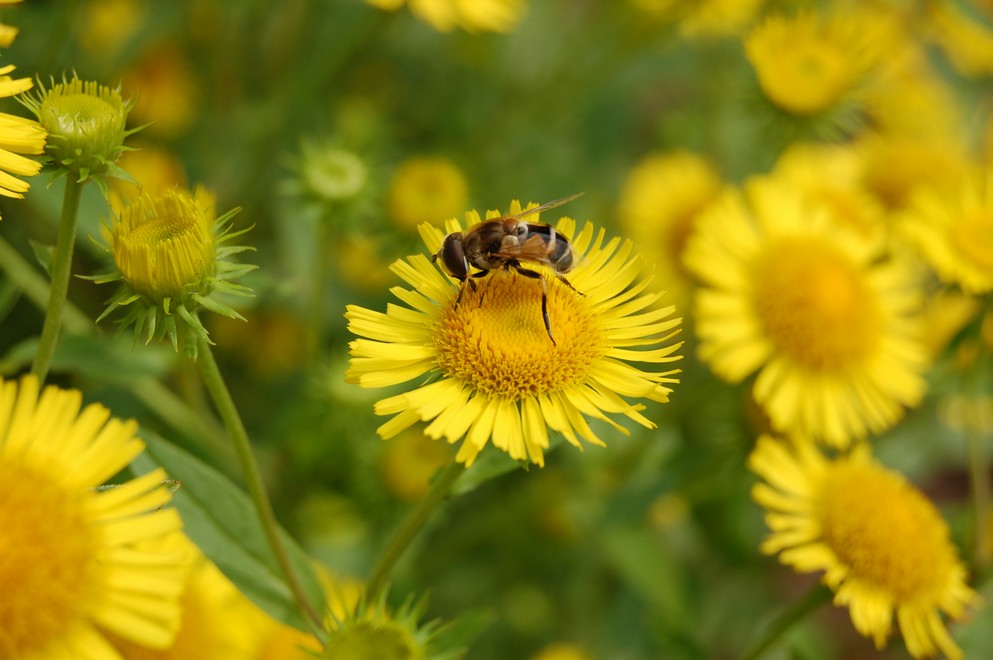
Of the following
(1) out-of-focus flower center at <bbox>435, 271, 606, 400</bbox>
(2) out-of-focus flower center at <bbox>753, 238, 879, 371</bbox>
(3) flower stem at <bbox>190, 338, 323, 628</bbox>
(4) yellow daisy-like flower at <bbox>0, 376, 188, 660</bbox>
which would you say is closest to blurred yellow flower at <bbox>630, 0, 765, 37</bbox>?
(2) out-of-focus flower center at <bbox>753, 238, 879, 371</bbox>

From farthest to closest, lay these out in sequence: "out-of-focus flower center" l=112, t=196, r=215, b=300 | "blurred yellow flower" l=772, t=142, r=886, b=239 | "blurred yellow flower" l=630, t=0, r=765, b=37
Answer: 1. "blurred yellow flower" l=630, t=0, r=765, b=37
2. "blurred yellow flower" l=772, t=142, r=886, b=239
3. "out-of-focus flower center" l=112, t=196, r=215, b=300

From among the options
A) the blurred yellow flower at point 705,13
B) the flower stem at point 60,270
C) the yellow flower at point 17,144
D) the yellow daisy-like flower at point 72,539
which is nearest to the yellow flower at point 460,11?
the blurred yellow flower at point 705,13

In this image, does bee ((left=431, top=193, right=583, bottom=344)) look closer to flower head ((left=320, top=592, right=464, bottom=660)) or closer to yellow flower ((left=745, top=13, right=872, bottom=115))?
flower head ((left=320, top=592, right=464, bottom=660))

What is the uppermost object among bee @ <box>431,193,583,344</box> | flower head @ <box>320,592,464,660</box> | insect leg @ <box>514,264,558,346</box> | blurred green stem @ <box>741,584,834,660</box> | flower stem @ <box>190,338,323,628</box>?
bee @ <box>431,193,583,344</box>

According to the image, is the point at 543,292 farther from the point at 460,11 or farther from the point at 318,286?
the point at 460,11

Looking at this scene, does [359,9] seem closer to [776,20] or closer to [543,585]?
[776,20]

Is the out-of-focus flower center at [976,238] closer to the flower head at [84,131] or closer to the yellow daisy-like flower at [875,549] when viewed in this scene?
the yellow daisy-like flower at [875,549]
